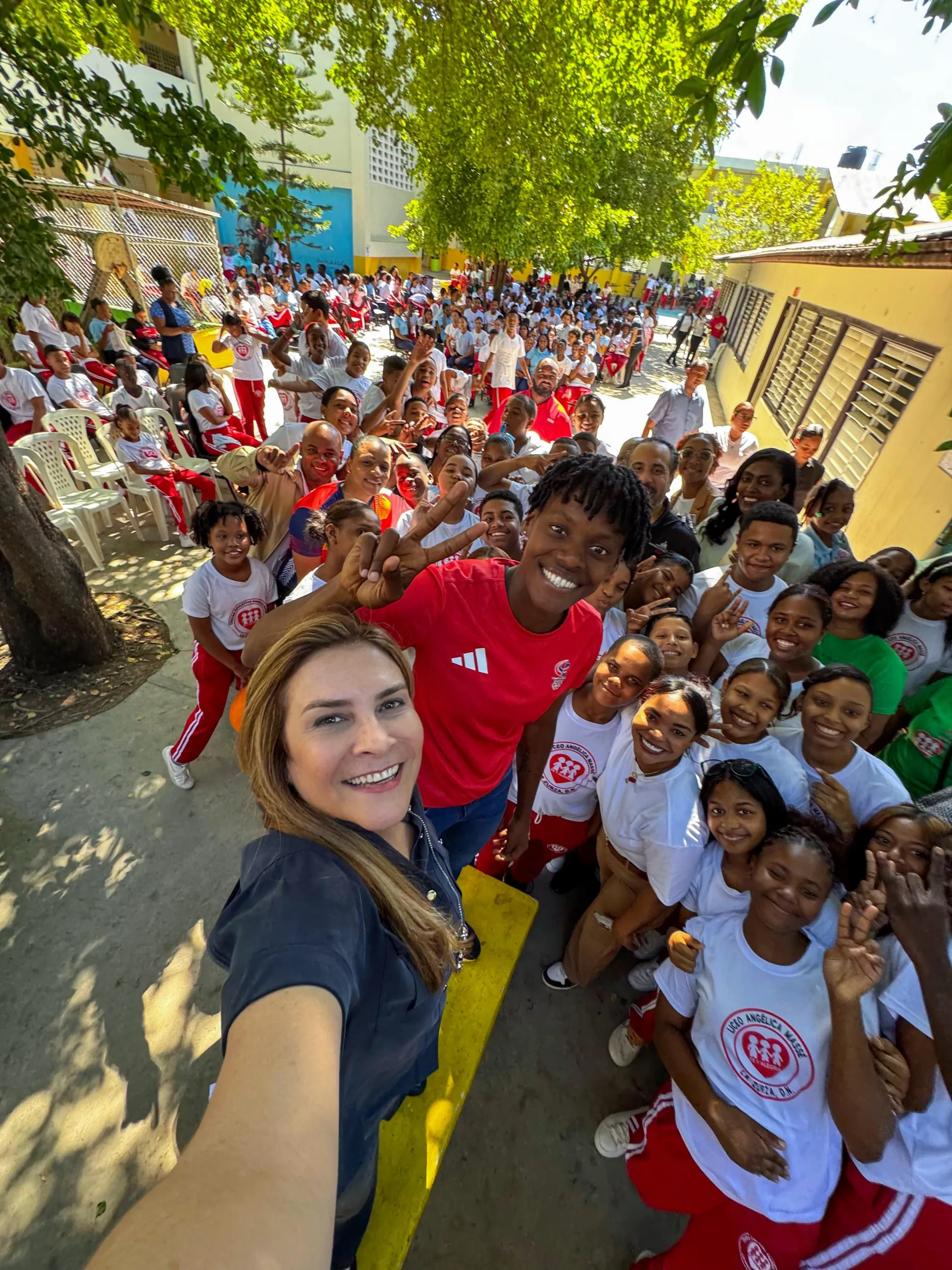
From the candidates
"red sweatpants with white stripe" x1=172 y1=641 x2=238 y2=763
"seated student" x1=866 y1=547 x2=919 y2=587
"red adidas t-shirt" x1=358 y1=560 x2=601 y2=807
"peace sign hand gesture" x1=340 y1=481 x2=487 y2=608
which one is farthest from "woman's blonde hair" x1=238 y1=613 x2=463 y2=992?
"seated student" x1=866 y1=547 x2=919 y2=587

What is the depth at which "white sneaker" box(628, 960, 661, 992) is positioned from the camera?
2.55 metres

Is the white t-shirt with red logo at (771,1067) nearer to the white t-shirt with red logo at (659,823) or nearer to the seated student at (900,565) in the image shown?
the white t-shirt with red logo at (659,823)

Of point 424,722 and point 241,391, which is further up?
point 424,722

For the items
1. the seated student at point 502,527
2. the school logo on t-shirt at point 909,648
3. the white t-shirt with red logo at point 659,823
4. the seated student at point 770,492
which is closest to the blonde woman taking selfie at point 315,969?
the white t-shirt with red logo at point 659,823

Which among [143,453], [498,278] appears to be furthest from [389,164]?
[143,453]

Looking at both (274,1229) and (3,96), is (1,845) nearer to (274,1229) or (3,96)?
(274,1229)

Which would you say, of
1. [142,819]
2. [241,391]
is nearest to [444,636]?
[142,819]

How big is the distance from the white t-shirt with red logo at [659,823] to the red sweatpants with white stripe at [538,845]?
17.4 inches

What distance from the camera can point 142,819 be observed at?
9.87ft

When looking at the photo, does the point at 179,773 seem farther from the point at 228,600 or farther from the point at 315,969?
the point at 315,969

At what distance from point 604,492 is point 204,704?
259 centimetres

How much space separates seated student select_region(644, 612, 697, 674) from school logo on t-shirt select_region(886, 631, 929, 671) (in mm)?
1256

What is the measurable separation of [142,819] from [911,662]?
4.38 m

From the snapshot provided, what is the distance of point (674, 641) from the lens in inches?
99.7
